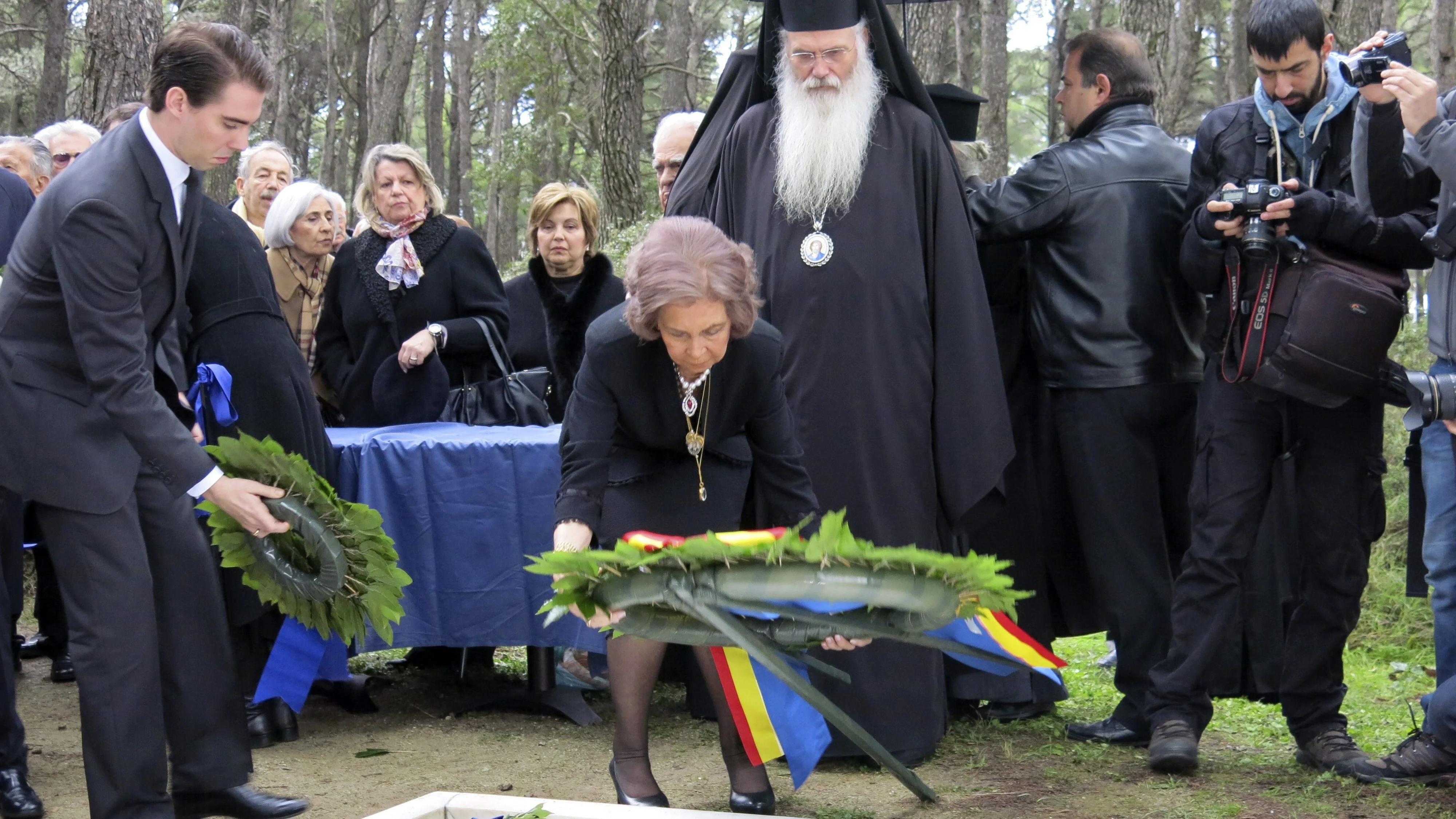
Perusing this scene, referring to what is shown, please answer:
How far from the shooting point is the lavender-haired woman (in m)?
3.25

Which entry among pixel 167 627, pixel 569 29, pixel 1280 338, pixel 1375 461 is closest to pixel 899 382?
pixel 1280 338

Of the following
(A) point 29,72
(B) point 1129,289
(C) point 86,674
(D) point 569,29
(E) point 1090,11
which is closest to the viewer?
(C) point 86,674

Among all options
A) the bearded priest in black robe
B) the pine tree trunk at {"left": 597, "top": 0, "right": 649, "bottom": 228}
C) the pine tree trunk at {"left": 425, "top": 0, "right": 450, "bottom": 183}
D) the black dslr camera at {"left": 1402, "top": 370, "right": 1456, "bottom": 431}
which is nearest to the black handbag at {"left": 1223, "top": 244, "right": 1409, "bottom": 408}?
the black dslr camera at {"left": 1402, "top": 370, "right": 1456, "bottom": 431}

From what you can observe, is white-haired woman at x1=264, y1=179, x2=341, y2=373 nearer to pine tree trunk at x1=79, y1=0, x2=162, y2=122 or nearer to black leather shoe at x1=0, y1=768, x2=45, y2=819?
black leather shoe at x1=0, y1=768, x2=45, y2=819

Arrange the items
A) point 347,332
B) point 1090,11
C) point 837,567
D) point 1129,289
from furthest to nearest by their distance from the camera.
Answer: point 1090,11 < point 347,332 < point 1129,289 < point 837,567

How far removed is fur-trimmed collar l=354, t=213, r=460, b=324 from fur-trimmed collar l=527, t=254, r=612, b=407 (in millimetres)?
535

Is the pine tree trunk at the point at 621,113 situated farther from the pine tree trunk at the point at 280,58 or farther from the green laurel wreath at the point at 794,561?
the pine tree trunk at the point at 280,58

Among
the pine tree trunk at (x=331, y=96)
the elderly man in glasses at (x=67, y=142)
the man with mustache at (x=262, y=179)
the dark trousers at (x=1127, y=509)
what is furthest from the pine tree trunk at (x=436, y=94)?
the dark trousers at (x=1127, y=509)

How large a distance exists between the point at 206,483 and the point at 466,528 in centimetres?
137

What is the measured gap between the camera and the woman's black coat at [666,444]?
3.45 metres

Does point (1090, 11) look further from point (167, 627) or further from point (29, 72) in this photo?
point (167, 627)

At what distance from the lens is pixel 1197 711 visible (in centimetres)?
413

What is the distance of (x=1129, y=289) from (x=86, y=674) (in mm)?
3119

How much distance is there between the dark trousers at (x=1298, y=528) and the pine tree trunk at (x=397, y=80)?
Answer: 19.4m
